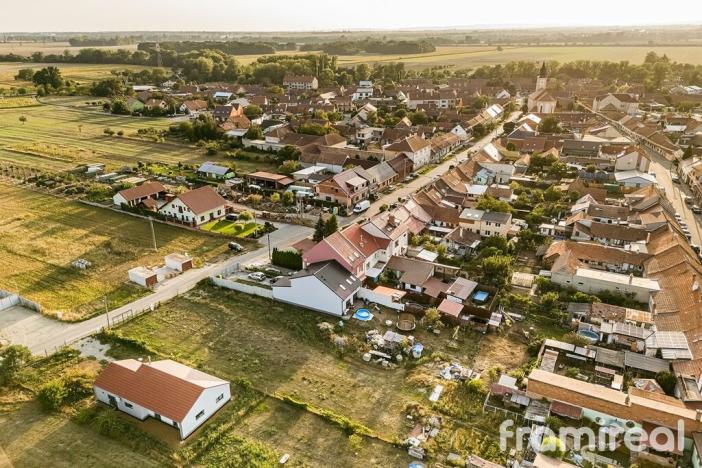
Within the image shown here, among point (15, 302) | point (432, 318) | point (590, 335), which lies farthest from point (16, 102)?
point (590, 335)

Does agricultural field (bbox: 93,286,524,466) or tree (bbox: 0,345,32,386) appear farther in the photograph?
tree (bbox: 0,345,32,386)

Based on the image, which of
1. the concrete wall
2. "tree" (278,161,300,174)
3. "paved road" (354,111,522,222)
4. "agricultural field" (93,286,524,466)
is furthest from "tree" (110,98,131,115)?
the concrete wall

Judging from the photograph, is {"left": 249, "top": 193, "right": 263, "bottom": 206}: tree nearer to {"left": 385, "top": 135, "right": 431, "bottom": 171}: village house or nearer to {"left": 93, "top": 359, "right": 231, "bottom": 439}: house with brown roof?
{"left": 385, "top": 135, "right": 431, "bottom": 171}: village house

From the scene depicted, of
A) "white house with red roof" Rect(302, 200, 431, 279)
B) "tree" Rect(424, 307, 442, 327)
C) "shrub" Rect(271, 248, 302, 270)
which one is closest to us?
"tree" Rect(424, 307, 442, 327)

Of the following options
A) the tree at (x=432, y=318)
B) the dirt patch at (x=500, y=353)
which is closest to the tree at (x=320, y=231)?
the tree at (x=432, y=318)

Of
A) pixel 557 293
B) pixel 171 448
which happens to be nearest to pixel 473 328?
pixel 557 293

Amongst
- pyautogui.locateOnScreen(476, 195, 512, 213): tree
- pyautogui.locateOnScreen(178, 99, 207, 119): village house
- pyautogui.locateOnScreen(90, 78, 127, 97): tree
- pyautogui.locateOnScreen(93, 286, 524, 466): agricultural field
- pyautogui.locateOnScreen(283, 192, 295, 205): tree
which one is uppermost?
pyautogui.locateOnScreen(90, 78, 127, 97): tree

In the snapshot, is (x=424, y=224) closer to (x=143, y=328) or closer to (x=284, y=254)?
(x=284, y=254)
